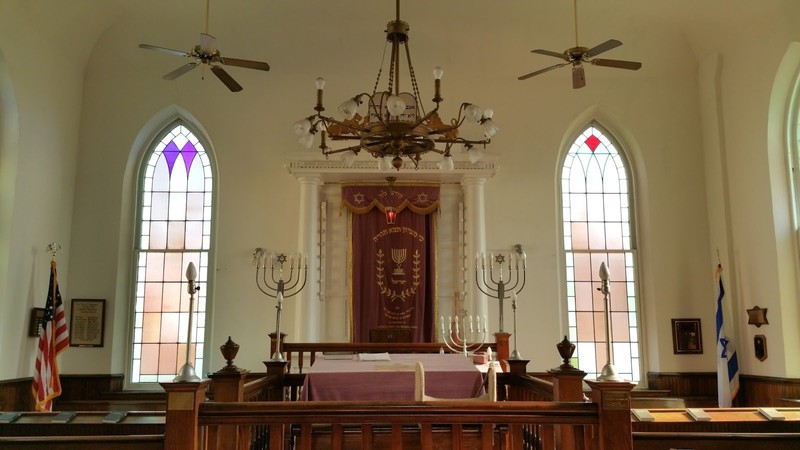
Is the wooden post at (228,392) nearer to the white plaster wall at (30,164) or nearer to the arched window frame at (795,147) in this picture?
the white plaster wall at (30,164)

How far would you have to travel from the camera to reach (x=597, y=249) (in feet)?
29.3

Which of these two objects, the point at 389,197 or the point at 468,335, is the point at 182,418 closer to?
the point at 468,335

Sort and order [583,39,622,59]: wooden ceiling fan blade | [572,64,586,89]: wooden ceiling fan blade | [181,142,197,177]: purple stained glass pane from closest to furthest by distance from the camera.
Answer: [583,39,622,59]: wooden ceiling fan blade
[572,64,586,89]: wooden ceiling fan blade
[181,142,197,177]: purple stained glass pane

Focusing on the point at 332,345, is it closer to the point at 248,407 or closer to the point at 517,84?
the point at 248,407

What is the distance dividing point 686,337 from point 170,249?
6927 mm

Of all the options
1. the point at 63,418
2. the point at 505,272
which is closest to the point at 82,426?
the point at 63,418

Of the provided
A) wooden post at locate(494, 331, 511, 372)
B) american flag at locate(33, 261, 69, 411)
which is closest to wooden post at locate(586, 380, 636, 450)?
wooden post at locate(494, 331, 511, 372)

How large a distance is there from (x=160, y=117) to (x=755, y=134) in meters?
7.60

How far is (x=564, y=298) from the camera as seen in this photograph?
8742mm

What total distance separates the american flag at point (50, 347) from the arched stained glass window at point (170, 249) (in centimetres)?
109

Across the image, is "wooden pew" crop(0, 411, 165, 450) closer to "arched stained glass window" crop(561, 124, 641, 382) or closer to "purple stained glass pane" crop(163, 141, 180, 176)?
"purple stained glass pane" crop(163, 141, 180, 176)

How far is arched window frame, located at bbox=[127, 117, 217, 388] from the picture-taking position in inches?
336

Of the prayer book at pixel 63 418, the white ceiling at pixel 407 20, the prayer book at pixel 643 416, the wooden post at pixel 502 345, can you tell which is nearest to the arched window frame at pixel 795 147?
the white ceiling at pixel 407 20

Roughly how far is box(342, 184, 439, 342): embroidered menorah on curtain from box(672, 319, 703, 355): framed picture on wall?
124 inches
